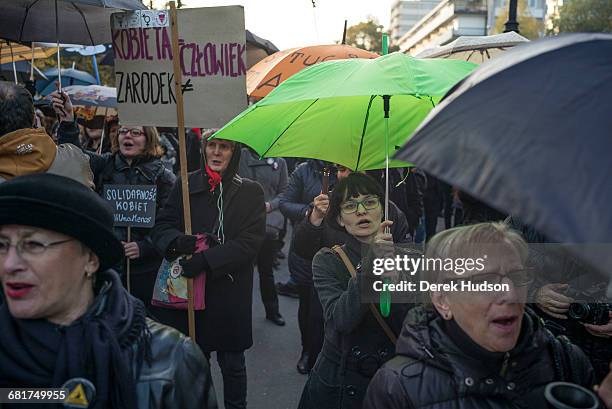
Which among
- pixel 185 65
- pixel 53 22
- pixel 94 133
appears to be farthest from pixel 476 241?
pixel 94 133

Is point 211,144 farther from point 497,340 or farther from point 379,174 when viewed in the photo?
point 497,340

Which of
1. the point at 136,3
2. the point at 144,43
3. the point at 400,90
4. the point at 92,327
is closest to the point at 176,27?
the point at 144,43

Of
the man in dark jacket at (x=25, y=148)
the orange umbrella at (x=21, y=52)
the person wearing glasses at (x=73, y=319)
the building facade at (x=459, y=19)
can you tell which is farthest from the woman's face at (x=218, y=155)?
the building facade at (x=459, y=19)

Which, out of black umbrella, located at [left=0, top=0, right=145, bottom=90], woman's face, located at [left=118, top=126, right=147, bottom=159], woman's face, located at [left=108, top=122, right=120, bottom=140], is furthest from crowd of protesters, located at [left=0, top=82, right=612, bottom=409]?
woman's face, located at [left=108, top=122, right=120, bottom=140]

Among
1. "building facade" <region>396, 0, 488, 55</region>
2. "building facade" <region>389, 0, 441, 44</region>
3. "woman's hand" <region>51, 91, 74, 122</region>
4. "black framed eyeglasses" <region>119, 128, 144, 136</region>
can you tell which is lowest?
"black framed eyeglasses" <region>119, 128, 144, 136</region>

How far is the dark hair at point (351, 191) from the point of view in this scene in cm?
301

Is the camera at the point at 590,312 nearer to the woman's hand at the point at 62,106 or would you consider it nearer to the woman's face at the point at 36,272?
the woman's face at the point at 36,272

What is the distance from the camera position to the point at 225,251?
3633 millimetres

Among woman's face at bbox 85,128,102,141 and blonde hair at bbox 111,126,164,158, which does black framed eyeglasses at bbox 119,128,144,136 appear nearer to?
blonde hair at bbox 111,126,164,158

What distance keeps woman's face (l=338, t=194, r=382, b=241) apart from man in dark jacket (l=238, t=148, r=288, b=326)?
289cm

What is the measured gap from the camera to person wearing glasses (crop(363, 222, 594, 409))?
1.81 meters

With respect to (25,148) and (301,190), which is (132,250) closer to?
(25,148)

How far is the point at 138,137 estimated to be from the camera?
13.8 feet

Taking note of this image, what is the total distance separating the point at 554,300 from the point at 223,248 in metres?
1.88
